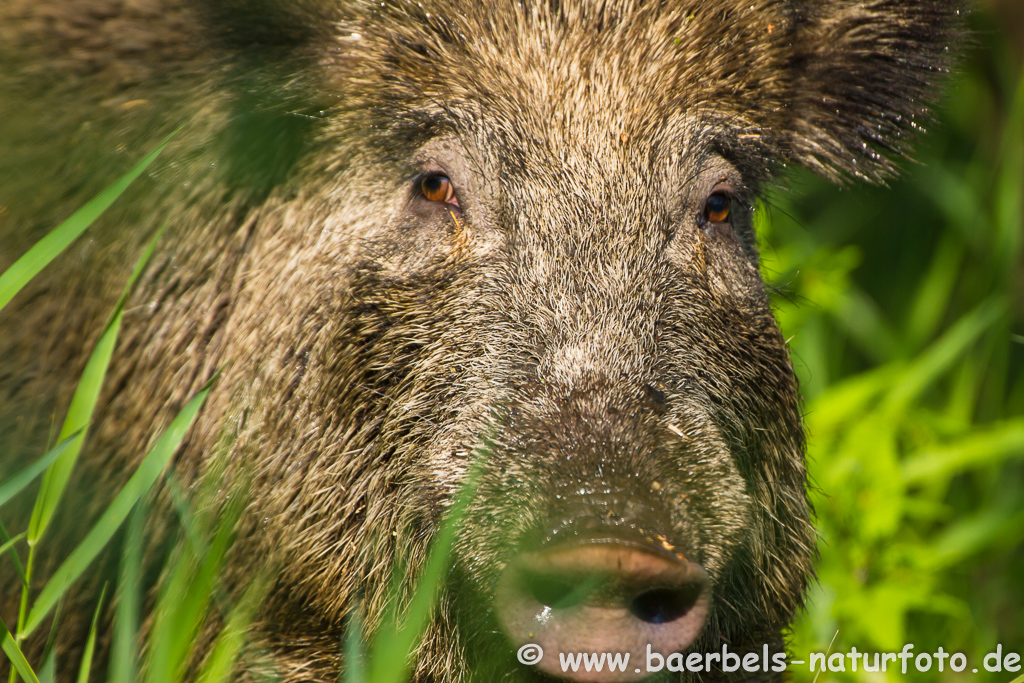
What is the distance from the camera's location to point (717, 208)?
292 centimetres

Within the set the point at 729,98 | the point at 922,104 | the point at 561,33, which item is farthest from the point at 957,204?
the point at 561,33

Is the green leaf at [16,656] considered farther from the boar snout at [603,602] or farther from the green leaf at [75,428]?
the boar snout at [603,602]

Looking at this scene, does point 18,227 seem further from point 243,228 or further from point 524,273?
point 524,273

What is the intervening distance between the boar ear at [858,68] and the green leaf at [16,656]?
7.35 feet

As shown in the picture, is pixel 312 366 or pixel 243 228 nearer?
pixel 312 366

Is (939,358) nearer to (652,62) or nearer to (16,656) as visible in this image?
(652,62)

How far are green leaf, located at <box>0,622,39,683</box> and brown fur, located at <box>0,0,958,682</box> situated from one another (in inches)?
27.3

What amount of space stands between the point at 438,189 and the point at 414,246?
0.16 meters

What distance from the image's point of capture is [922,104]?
317 cm

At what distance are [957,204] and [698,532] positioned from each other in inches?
127

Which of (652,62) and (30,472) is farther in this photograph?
(652,62)

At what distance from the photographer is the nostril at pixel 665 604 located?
2.03m

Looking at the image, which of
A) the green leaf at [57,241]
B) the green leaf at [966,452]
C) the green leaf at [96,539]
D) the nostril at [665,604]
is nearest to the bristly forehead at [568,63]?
the green leaf at [57,241]

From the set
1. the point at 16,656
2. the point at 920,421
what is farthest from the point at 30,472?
the point at 920,421
